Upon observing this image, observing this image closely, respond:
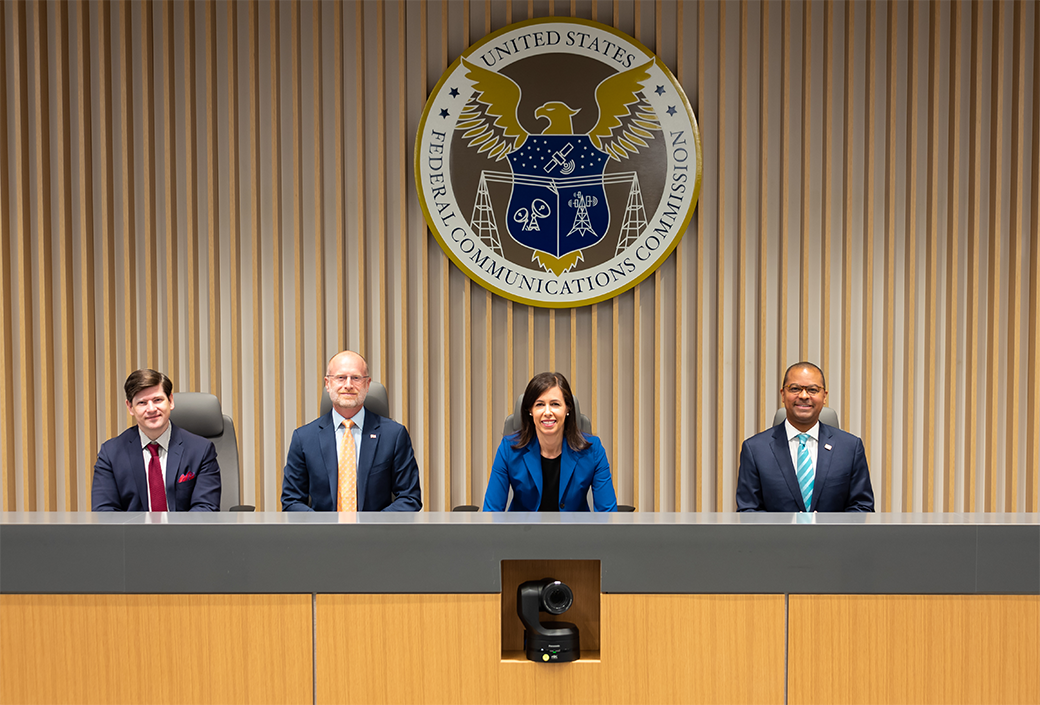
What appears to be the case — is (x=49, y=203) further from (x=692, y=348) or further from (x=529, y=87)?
(x=692, y=348)

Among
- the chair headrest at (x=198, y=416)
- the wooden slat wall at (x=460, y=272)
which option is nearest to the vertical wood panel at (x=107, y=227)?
the wooden slat wall at (x=460, y=272)

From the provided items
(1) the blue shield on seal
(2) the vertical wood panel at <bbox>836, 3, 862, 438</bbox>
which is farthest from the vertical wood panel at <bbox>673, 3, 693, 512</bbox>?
(2) the vertical wood panel at <bbox>836, 3, 862, 438</bbox>

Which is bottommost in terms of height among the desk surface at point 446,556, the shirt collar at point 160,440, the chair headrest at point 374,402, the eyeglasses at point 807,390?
the desk surface at point 446,556

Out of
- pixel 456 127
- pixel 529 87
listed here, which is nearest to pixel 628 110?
pixel 529 87

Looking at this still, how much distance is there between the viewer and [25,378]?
136 inches

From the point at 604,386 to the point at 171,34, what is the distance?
2.54 meters

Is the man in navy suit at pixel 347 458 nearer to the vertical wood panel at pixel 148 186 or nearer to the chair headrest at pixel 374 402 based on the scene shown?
the chair headrest at pixel 374 402

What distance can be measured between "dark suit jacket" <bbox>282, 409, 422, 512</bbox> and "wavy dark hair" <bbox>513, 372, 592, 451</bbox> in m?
0.49

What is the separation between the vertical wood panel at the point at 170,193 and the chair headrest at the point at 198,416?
0.64m

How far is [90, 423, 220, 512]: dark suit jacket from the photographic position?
2.55 meters

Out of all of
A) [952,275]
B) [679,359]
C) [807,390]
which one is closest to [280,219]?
[679,359]

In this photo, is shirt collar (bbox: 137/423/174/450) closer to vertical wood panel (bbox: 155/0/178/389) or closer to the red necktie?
the red necktie

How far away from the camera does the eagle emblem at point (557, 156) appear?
3.36m

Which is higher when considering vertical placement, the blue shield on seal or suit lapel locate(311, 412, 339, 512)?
the blue shield on seal
